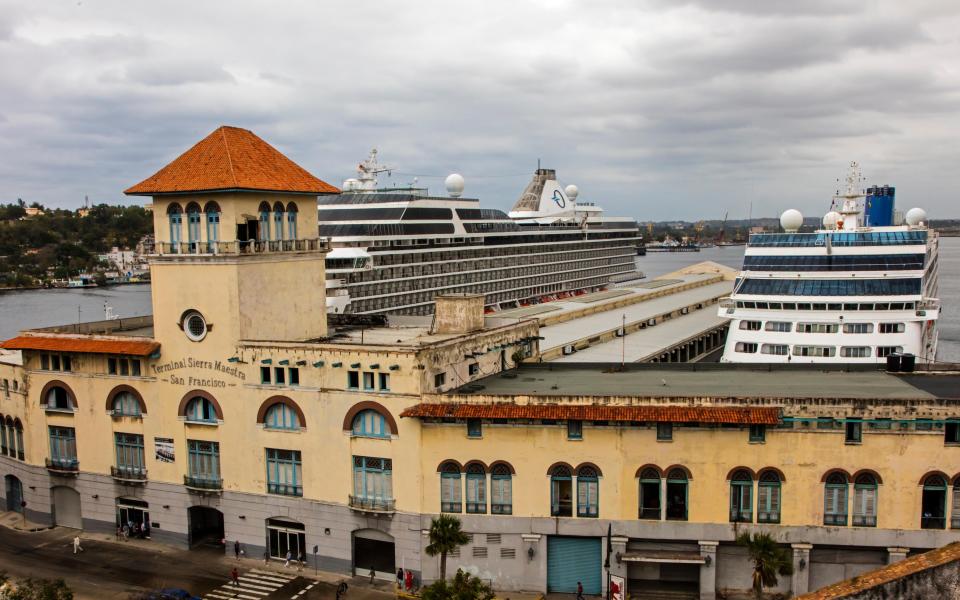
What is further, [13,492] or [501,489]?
[13,492]

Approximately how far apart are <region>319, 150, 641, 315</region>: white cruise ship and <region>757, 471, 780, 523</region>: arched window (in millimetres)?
52261

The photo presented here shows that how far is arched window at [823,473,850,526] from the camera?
3077 cm

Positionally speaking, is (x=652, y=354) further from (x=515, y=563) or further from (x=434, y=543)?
(x=434, y=543)

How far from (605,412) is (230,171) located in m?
19.5

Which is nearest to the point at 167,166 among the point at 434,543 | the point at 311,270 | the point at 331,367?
the point at 311,270

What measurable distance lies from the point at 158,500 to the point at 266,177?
15644mm

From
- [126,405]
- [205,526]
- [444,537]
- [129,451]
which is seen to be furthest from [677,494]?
[126,405]

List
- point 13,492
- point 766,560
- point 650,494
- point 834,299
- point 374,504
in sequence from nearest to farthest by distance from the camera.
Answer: point 766,560 → point 650,494 → point 374,504 → point 13,492 → point 834,299

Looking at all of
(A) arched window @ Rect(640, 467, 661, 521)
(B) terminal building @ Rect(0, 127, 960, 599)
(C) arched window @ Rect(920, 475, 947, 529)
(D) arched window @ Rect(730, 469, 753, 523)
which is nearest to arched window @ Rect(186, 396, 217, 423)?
(B) terminal building @ Rect(0, 127, 960, 599)

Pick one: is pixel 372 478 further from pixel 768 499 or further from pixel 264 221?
pixel 768 499

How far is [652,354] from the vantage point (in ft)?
181

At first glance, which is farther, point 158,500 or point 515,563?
point 158,500

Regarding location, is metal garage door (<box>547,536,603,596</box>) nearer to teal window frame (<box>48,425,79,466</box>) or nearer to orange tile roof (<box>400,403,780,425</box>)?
orange tile roof (<box>400,403,780,425</box>)

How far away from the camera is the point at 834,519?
3089cm
